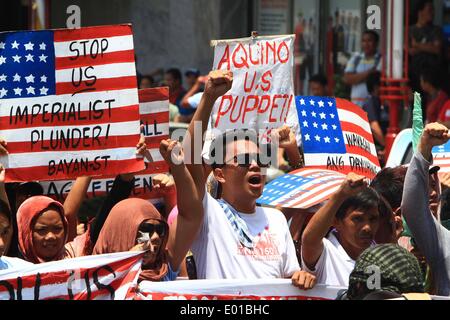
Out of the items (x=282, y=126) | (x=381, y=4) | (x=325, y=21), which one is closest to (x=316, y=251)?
(x=282, y=126)

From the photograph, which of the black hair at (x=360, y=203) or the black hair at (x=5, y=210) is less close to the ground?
the black hair at (x=5, y=210)

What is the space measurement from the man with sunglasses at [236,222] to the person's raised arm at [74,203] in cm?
112

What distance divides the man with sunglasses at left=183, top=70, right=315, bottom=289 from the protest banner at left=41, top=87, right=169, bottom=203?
4.46ft

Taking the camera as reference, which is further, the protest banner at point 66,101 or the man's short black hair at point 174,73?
the man's short black hair at point 174,73

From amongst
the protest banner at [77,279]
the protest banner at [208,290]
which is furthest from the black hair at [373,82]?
the protest banner at [77,279]

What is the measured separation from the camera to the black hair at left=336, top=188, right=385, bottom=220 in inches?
249

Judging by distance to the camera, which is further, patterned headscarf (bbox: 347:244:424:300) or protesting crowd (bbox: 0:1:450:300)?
protesting crowd (bbox: 0:1:450:300)

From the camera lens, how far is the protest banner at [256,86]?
779 centimetres

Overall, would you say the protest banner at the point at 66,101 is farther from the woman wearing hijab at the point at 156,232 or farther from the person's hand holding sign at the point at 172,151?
the person's hand holding sign at the point at 172,151

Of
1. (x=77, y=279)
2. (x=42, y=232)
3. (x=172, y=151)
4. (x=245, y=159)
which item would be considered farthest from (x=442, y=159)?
(x=77, y=279)

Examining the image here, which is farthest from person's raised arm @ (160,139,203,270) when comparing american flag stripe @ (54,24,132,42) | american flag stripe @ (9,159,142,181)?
american flag stripe @ (54,24,132,42)

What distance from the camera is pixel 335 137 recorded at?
8.22 meters

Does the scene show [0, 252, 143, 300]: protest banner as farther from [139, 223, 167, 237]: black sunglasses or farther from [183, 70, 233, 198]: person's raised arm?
[183, 70, 233, 198]: person's raised arm

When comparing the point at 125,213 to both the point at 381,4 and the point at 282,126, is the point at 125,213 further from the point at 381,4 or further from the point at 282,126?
the point at 381,4
